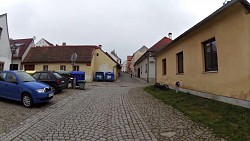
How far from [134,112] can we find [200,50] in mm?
4939

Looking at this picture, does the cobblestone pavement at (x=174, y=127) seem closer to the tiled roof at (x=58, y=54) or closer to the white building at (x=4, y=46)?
the white building at (x=4, y=46)

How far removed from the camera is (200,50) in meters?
9.43

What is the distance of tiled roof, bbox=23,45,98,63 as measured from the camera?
27127 mm

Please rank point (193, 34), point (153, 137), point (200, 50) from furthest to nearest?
point (193, 34), point (200, 50), point (153, 137)

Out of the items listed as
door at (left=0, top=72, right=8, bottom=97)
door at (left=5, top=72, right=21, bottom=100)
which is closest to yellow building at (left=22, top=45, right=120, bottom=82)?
door at (left=0, top=72, right=8, bottom=97)

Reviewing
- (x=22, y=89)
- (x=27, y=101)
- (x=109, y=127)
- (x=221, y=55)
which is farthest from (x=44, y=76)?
(x=221, y=55)

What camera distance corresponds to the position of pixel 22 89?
26.1ft

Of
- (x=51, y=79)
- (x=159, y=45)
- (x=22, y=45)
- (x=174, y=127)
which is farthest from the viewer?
(x=22, y=45)

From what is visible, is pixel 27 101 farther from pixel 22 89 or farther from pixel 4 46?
pixel 4 46

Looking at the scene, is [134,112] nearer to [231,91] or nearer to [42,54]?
[231,91]

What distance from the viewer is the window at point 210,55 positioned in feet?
27.6

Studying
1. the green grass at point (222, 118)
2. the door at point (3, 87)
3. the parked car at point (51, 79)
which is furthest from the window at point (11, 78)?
the green grass at point (222, 118)

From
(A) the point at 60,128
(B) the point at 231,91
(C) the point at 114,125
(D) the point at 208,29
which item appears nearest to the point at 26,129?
(A) the point at 60,128

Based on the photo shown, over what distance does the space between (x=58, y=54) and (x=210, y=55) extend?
80.9ft
